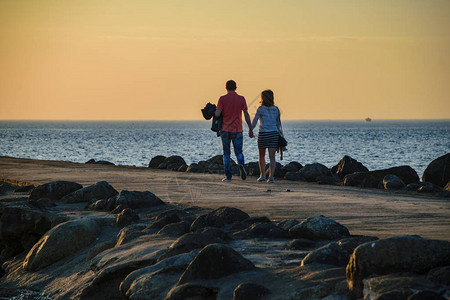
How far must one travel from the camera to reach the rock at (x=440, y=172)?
20.3m

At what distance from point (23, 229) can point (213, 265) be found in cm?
527

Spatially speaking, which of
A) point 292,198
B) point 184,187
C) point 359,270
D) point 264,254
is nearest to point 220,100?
point 184,187

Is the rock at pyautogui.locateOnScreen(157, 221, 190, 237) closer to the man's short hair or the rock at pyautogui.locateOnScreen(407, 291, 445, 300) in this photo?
the rock at pyautogui.locateOnScreen(407, 291, 445, 300)

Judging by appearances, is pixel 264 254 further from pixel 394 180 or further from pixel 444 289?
pixel 394 180

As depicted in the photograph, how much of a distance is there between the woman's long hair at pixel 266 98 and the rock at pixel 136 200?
4.15 metres

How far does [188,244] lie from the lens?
7.32m

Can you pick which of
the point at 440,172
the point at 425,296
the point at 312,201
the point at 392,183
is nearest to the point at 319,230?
the point at 425,296

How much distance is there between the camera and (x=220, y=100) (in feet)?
47.6

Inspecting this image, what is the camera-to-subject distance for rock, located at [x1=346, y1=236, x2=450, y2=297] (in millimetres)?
5238

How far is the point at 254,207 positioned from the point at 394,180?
6866 mm

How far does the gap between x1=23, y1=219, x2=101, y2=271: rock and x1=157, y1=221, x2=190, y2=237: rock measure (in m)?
1.37

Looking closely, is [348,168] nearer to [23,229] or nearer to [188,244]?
[23,229]

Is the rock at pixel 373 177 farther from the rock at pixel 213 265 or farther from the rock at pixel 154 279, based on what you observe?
the rock at pixel 213 265

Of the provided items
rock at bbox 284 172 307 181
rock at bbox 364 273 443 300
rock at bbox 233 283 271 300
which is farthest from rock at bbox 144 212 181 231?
rock at bbox 284 172 307 181
